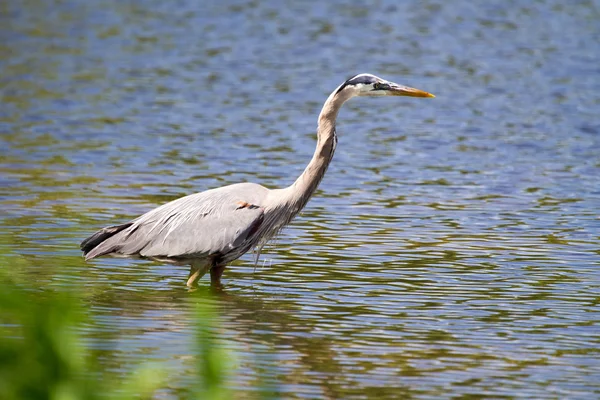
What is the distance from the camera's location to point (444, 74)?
22.5 metres

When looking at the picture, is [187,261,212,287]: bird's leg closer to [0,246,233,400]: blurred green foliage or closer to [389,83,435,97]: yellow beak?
[389,83,435,97]: yellow beak

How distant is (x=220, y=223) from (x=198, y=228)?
0.61ft

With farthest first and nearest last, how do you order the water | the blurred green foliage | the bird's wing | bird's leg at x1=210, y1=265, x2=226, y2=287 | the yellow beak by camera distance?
the yellow beak
bird's leg at x1=210, y1=265, x2=226, y2=287
the bird's wing
the water
the blurred green foliage

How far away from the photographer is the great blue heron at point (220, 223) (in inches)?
366

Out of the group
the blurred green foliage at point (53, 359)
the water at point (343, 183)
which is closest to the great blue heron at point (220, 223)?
the water at point (343, 183)

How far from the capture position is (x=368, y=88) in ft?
31.5

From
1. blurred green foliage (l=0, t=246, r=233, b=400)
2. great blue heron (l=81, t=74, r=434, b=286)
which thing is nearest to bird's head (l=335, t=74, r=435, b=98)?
great blue heron (l=81, t=74, r=434, b=286)

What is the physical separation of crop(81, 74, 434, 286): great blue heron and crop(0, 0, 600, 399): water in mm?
290

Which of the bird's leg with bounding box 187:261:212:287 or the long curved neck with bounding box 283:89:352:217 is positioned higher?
the long curved neck with bounding box 283:89:352:217

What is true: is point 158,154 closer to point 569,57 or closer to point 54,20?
point 569,57

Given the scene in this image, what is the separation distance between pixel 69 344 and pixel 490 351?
14.3 feet

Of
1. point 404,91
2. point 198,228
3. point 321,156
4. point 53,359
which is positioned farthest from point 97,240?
point 53,359

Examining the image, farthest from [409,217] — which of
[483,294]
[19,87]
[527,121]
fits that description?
[19,87]

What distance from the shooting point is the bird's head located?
955 cm
